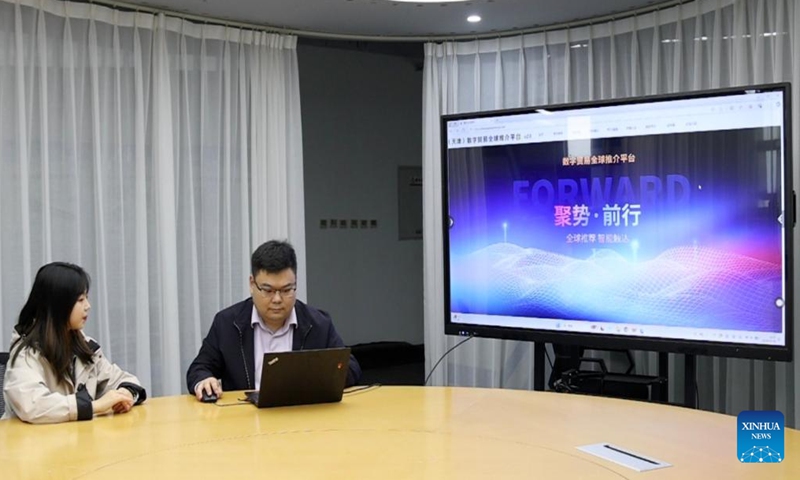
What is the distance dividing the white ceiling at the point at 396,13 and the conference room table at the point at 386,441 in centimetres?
212

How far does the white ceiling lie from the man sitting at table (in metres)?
1.58

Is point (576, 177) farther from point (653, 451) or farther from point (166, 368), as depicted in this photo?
point (166, 368)

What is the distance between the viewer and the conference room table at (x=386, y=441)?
212cm

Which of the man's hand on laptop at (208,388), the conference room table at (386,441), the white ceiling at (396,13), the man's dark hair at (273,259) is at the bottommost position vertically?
the conference room table at (386,441)

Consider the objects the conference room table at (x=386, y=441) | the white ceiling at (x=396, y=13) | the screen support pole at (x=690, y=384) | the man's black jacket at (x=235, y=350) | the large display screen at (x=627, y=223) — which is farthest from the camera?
the white ceiling at (x=396, y=13)

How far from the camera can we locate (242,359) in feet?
10.8

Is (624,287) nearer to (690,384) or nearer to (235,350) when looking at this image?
(690,384)

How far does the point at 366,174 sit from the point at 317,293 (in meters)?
1.07

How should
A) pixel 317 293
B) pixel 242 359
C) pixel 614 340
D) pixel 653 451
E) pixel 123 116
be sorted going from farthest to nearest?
pixel 317 293
pixel 123 116
pixel 614 340
pixel 242 359
pixel 653 451

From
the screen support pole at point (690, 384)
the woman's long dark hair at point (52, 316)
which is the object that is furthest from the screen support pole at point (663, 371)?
the woman's long dark hair at point (52, 316)

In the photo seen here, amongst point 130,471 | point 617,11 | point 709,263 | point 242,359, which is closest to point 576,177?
point 709,263

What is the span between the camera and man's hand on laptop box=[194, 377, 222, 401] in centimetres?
300

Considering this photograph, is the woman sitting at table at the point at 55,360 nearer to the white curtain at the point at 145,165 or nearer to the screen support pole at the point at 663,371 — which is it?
the white curtain at the point at 145,165

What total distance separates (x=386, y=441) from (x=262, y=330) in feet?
3.51
